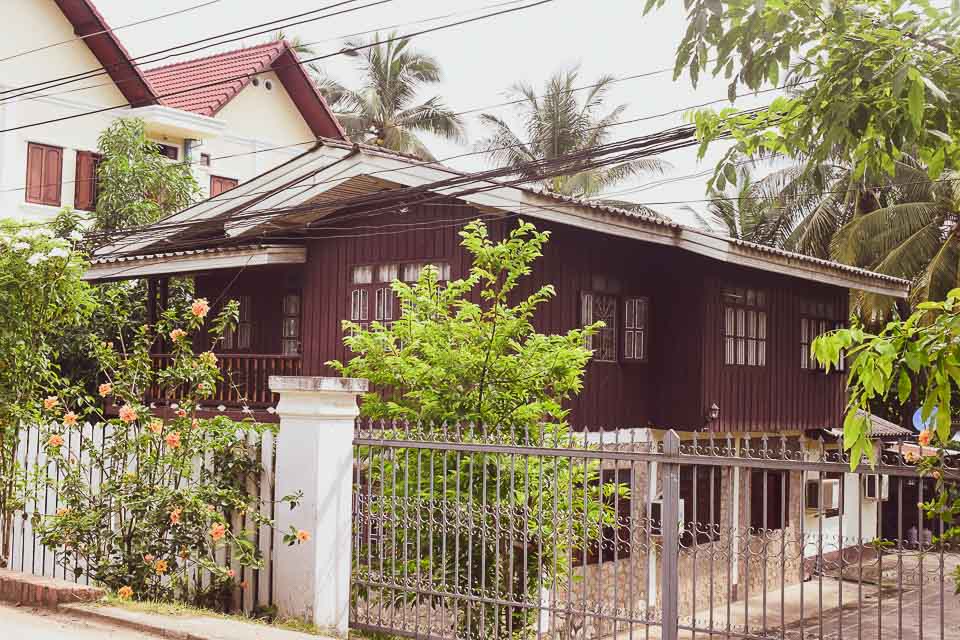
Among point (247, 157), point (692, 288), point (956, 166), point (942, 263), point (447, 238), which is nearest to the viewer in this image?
point (956, 166)

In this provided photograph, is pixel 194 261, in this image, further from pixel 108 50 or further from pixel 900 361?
pixel 900 361

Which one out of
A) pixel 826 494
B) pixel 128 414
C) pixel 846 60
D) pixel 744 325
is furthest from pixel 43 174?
pixel 846 60

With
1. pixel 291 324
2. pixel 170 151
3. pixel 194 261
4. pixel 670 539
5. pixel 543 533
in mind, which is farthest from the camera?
pixel 170 151

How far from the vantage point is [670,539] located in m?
6.13

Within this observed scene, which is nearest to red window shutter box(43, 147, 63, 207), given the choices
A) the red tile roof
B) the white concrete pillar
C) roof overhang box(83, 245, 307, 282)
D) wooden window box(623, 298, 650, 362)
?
the red tile roof

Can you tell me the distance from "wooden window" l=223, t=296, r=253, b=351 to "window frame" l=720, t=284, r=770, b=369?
24.8ft

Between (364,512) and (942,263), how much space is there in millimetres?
20577

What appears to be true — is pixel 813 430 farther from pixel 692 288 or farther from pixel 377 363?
pixel 377 363

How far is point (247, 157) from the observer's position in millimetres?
27875

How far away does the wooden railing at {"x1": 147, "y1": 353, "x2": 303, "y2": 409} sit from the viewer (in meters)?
15.2

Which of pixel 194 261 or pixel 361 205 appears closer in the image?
pixel 361 205

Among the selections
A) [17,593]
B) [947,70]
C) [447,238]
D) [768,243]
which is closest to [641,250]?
[447,238]

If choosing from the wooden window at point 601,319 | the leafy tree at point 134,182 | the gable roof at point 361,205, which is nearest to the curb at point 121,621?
the gable roof at point 361,205

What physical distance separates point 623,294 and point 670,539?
10015 mm
